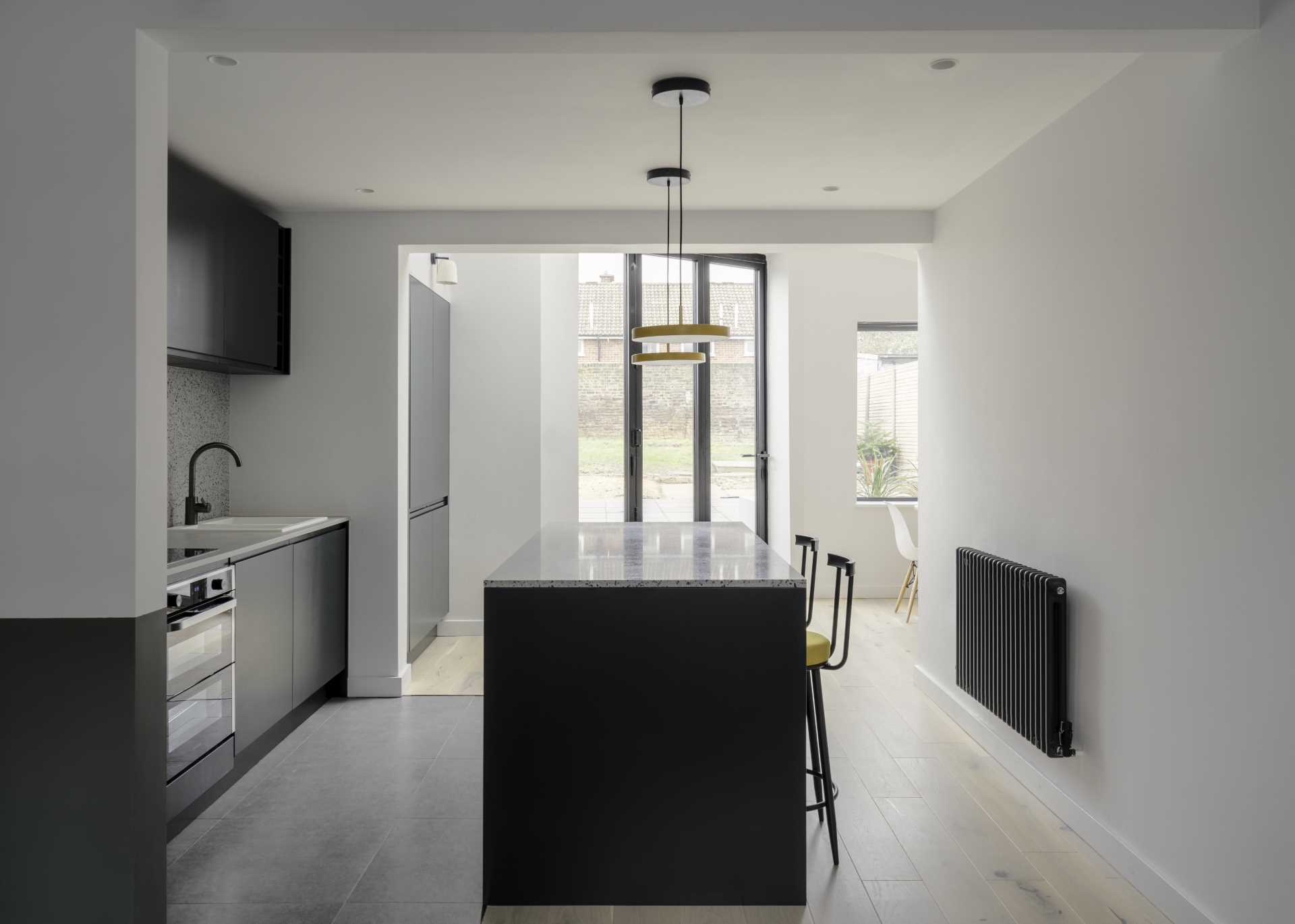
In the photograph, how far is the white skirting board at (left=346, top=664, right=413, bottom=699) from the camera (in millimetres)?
4402

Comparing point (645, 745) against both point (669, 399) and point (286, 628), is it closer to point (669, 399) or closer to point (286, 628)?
point (286, 628)

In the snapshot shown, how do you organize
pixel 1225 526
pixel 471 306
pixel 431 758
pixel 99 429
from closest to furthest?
pixel 99 429 < pixel 1225 526 < pixel 431 758 < pixel 471 306

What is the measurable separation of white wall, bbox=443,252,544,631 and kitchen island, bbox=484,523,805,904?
3227 mm

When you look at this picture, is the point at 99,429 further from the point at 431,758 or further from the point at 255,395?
the point at 255,395

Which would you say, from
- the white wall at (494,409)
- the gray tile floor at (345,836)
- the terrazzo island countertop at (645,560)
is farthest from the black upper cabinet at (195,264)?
the white wall at (494,409)

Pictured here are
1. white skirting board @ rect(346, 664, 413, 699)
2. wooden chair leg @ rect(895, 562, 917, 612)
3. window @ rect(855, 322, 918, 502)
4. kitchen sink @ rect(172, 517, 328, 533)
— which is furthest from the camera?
window @ rect(855, 322, 918, 502)

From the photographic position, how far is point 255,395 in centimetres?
434

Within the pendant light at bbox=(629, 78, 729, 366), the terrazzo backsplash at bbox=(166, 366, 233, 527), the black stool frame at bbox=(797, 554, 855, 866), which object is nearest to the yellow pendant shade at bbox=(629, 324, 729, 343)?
the pendant light at bbox=(629, 78, 729, 366)

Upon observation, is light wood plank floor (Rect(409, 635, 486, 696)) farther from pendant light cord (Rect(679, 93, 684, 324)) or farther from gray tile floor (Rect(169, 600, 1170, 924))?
pendant light cord (Rect(679, 93, 684, 324))

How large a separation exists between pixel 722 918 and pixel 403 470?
9.31 ft

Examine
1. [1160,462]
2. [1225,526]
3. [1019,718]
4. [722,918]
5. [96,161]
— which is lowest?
[722,918]

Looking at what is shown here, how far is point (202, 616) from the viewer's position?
287cm

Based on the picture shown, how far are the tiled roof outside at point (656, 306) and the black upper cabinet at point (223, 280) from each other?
8.59 ft

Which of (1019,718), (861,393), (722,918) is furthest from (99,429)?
(861,393)
